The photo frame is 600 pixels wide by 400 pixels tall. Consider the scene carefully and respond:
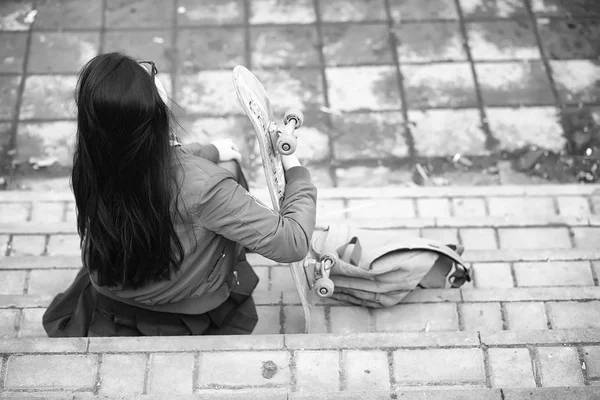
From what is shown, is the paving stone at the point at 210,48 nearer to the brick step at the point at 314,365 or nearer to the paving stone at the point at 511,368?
the brick step at the point at 314,365

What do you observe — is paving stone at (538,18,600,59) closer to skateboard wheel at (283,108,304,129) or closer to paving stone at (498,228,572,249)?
paving stone at (498,228,572,249)

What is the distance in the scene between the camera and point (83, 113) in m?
2.06

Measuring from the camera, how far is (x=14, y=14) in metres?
5.65

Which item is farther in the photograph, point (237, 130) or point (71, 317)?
point (237, 130)

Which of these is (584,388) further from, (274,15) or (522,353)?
(274,15)

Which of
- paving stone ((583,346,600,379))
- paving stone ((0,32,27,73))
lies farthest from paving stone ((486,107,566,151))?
paving stone ((0,32,27,73))

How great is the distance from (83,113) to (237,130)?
3.01 meters

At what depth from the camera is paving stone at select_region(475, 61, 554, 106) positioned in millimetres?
5258

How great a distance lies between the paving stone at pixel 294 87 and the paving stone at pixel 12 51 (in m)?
1.83

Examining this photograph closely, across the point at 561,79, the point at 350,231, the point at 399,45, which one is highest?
the point at 399,45

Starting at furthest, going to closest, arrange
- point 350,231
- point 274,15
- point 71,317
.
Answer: point 274,15, point 350,231, point 71,317

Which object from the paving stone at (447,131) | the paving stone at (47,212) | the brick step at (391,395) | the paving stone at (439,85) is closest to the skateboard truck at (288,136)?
the brick step at (391,395)

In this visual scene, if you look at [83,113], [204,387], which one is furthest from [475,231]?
[83,113]

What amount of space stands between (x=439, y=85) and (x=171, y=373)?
3.46 metres
